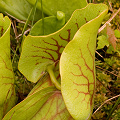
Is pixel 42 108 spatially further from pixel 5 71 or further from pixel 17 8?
pixel 17 8

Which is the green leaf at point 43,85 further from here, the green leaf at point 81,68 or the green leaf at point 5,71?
the green leaf at point 81,68

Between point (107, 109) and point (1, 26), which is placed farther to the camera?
point (107, 109)

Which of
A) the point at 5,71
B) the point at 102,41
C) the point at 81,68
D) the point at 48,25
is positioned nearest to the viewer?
the point at 81,68

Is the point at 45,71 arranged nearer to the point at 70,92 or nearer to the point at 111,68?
the point at 70,92

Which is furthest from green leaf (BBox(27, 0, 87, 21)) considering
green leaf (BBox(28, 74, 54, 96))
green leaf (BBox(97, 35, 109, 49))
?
green leaf (BBox(28, 74, 54, 96))

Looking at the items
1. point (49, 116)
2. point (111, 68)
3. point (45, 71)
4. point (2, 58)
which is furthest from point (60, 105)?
point (111, 68)

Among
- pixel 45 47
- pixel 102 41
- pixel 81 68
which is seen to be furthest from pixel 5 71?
pixel 102 41
